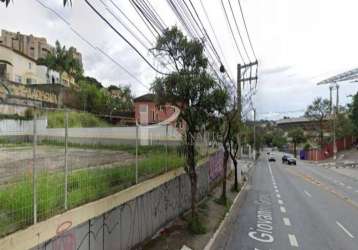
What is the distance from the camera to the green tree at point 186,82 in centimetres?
1118

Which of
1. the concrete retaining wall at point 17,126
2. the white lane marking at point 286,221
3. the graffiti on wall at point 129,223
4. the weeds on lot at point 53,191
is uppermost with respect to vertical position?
the concrete retaining wall at point 17,126

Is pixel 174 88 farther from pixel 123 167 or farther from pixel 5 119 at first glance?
pixel 5 119

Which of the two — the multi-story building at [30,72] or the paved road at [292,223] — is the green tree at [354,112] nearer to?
the multi-story building at [30,72]

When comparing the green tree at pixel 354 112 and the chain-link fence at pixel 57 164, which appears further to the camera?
the green tree at pixel 354 112

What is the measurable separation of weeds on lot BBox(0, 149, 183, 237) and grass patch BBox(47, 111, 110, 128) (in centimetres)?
82

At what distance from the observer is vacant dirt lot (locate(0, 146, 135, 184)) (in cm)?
556

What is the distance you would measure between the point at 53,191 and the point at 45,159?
0.52 meters

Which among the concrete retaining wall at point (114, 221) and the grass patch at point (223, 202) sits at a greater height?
the concrete retaining wall at point (114, 221)

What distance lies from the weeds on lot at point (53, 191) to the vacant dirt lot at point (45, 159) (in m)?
0.10

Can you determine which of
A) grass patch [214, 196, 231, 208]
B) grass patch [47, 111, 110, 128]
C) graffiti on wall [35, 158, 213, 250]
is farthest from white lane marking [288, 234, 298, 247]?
grass patch [47, 111, 110, 128]

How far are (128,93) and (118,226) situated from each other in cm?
6929

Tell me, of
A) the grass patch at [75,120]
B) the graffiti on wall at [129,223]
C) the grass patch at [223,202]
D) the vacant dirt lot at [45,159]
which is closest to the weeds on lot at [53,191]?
the vacant dirt lot at [45,159]

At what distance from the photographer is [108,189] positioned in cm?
816

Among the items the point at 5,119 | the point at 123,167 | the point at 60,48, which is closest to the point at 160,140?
the point at 123,167
